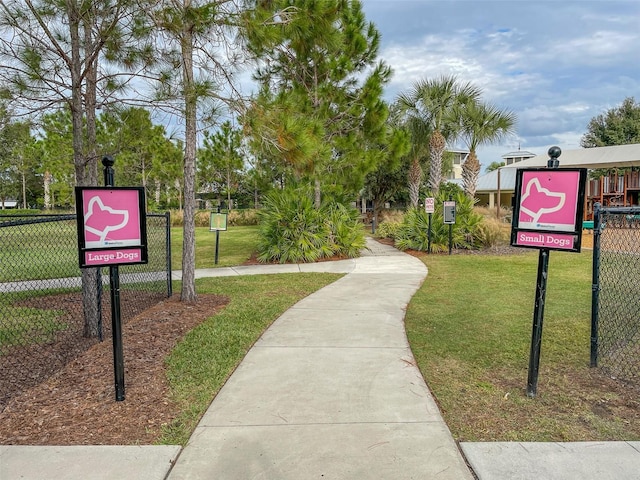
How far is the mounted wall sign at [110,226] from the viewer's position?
3.30 meters

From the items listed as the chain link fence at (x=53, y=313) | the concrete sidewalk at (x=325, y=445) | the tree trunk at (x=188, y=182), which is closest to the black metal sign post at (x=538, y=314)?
the concrete sidewalk at (x=325, y=445)

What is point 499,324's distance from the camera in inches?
224

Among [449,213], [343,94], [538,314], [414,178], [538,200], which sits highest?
[343,94]

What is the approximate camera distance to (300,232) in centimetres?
1201

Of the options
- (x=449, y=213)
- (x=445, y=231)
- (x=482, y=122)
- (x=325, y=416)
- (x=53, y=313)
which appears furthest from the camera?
(x=482, y=122)

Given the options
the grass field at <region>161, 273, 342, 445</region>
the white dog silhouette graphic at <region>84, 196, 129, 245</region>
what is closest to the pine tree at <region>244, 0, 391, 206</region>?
the grass field at <region>161, 273, 342, 445</region>

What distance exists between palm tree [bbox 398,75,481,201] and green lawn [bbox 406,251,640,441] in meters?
12.6

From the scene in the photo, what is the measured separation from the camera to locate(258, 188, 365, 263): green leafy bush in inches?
467

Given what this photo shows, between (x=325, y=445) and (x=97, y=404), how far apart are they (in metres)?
1.86

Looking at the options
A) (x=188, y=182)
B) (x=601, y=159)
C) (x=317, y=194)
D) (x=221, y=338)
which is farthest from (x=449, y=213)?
(x=601, y=159)

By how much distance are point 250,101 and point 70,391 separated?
13.8ft

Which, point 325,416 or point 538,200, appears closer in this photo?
point 325,416

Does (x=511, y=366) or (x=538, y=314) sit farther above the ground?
(x=538, y=314)

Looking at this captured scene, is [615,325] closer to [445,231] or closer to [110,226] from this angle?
[110,226]
